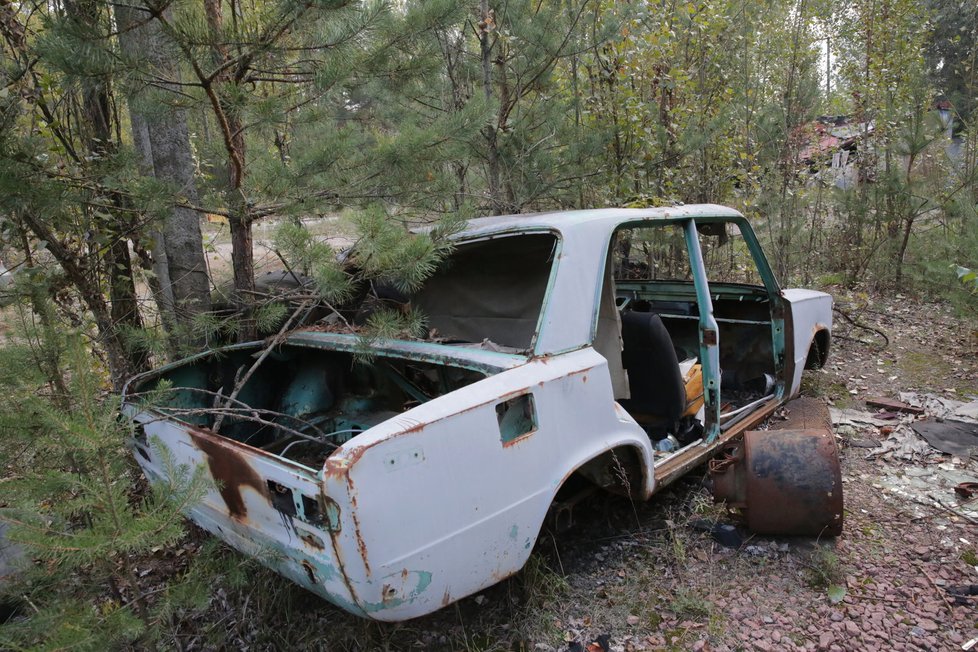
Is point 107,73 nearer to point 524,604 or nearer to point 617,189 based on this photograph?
point 524,604

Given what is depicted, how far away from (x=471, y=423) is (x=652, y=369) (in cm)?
164

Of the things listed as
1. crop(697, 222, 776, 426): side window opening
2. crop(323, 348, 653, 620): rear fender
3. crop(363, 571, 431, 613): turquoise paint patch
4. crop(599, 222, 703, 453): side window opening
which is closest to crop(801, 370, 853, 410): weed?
crop(697, 222, 776, 426): side window opening

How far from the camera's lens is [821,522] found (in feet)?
9.61

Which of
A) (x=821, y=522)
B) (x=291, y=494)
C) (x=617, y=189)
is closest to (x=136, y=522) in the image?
(x=291, y=494)

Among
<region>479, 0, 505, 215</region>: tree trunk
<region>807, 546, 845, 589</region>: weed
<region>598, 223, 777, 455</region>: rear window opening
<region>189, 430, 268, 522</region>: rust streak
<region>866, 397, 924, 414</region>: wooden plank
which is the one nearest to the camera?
<region>189, 430, 268, 522</region>: rust streak

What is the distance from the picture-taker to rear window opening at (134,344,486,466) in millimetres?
3031

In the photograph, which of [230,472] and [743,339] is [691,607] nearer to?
[230,472]

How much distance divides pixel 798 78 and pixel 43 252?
941 centimetres

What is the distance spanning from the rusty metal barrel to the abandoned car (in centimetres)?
1

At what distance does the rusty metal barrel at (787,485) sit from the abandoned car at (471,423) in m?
0.01

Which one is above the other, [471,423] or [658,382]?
[471,423]

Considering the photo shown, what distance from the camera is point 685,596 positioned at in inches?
103

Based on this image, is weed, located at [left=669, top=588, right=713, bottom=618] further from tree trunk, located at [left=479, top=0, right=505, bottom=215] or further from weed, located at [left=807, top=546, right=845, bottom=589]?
tree trunk, located at [left=479, top=0, right=505, bottom=215]

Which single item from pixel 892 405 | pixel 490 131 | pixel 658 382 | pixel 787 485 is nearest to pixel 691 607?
pixel 787 485
